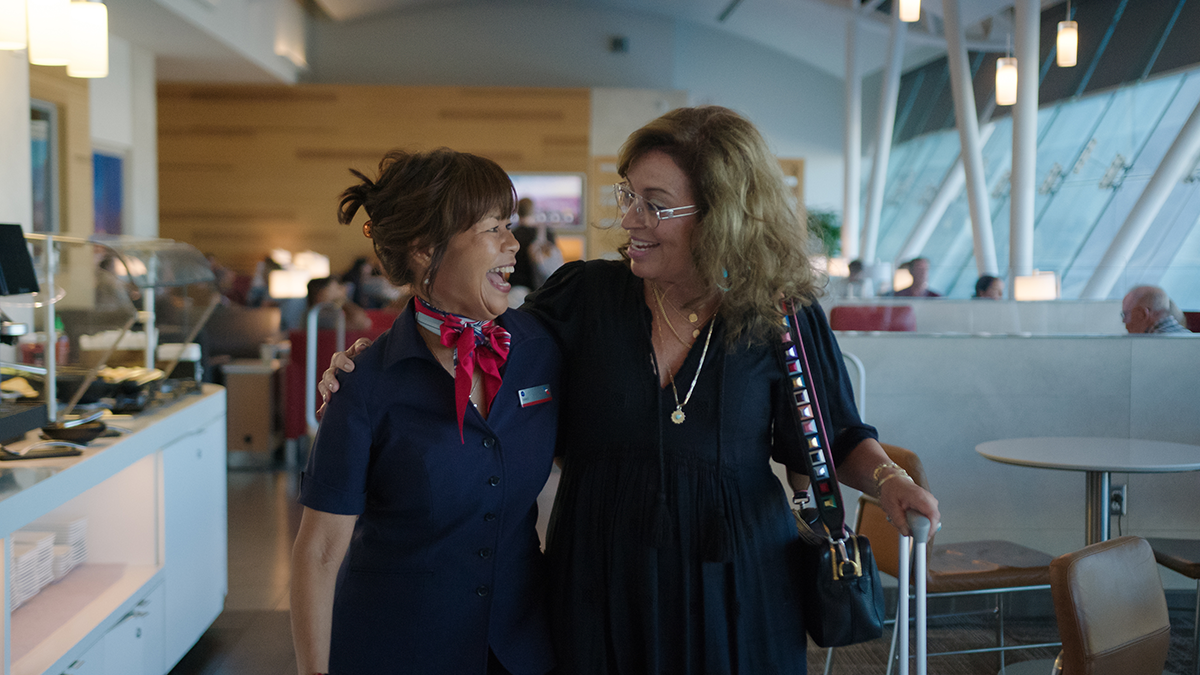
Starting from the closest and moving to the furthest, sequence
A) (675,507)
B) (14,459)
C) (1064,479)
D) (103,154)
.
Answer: (675,507) < (14,459) < (1064,479) < (103,154)

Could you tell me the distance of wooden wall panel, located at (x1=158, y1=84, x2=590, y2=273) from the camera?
13906 millimetres

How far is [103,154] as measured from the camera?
1002cm

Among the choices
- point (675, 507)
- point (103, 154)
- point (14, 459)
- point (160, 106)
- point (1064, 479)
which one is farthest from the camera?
point (160, 106)

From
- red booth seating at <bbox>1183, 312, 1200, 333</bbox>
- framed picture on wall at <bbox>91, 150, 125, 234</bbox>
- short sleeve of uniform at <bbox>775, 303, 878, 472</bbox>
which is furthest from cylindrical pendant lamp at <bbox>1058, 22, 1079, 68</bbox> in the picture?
framed picture on wall at <bbox>91, 150, 125, 234</bbox>

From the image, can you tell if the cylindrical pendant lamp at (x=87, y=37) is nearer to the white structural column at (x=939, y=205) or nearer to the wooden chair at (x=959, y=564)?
the wooden chair at (x=959, y=564)

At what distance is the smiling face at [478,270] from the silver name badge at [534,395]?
146 millimetres

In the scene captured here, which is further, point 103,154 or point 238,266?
point 238,266

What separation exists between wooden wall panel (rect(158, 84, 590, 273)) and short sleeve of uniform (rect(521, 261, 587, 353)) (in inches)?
491

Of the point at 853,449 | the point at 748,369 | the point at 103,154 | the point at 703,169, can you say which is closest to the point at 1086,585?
the point at 853,449

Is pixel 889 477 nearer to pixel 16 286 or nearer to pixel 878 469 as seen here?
pixel 878 469

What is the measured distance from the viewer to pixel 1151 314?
4.66m

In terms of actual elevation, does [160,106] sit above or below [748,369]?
above

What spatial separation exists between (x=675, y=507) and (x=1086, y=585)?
90 centimetres

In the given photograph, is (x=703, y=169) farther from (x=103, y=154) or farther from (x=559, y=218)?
(x=559, y=218)
